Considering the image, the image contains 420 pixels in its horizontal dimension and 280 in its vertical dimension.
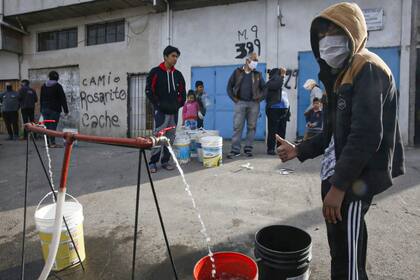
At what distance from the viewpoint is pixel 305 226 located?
11.3 feet

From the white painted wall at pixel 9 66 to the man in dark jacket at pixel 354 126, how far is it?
52.2 feet

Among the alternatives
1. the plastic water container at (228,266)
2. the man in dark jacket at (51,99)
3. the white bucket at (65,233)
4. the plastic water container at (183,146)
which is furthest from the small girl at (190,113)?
the plastic water container at (228,266)

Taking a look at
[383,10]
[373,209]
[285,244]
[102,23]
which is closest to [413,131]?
[383,10]

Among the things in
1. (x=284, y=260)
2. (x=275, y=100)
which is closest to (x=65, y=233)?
(x=284, y=260)

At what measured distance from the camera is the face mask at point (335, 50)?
180 centimetres

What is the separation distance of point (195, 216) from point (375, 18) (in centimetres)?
817

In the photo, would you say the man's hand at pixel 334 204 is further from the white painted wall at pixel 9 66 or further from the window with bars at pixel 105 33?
the white painted wall at pixel 9 66

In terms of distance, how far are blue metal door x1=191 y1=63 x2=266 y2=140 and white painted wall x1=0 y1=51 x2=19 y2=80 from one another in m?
9.15

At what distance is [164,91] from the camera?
5.70 m

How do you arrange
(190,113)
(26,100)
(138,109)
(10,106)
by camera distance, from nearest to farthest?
1. (190,113)
2. (26,100)
3. (10,106)
4. (138,109)

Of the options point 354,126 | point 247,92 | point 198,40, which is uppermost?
point 198,40

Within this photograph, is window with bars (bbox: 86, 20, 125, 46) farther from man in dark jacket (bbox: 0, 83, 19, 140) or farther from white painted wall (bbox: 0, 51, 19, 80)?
white painted wall (bbox: 0, 51, 19, 80)

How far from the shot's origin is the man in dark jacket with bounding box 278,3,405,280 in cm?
161

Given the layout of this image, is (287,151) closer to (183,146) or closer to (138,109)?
(183,146)
